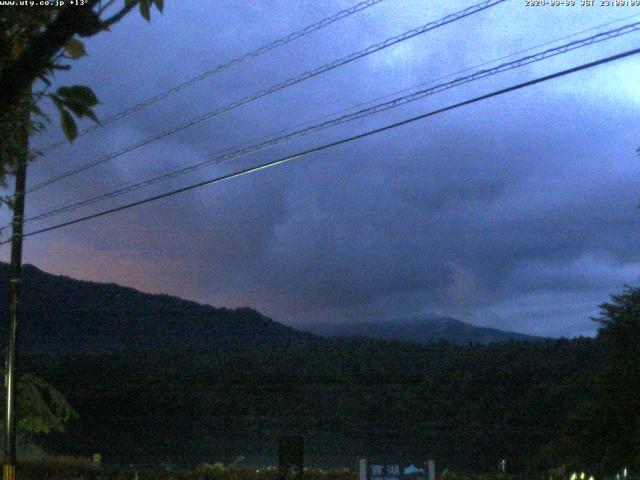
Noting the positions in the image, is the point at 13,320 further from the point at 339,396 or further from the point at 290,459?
the point at 339,396

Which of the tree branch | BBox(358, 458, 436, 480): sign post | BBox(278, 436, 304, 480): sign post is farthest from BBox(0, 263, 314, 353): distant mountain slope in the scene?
the tree branch

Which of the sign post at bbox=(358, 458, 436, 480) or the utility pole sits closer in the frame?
the sign post at bbox=(358, 458, 436, 480)

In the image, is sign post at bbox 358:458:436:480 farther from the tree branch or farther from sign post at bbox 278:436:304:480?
the tree branch

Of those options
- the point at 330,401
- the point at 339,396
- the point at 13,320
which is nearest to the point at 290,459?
the point at 13,320

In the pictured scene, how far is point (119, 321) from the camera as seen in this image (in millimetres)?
58688

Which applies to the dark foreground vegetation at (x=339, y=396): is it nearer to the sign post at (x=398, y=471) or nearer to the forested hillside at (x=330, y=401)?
the forested hillside at (x=330, y=401)

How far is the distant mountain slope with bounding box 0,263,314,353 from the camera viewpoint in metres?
54.4

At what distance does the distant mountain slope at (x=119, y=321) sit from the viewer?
54375mm

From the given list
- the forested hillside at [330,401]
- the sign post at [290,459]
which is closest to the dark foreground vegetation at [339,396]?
the forested hillside at [330,401]

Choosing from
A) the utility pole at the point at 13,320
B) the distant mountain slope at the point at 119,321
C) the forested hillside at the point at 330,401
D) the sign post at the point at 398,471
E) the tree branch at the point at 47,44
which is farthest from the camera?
the distant mountain slope at the point at 119,321

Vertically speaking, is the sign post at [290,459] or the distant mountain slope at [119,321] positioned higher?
the distant mountain slope at [119,321]

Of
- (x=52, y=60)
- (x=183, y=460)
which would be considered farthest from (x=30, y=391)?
(x=52, y=60)

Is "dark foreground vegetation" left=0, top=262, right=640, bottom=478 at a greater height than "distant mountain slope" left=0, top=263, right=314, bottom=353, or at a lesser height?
lesser

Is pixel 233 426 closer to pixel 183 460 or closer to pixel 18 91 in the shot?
pixel 183 460
